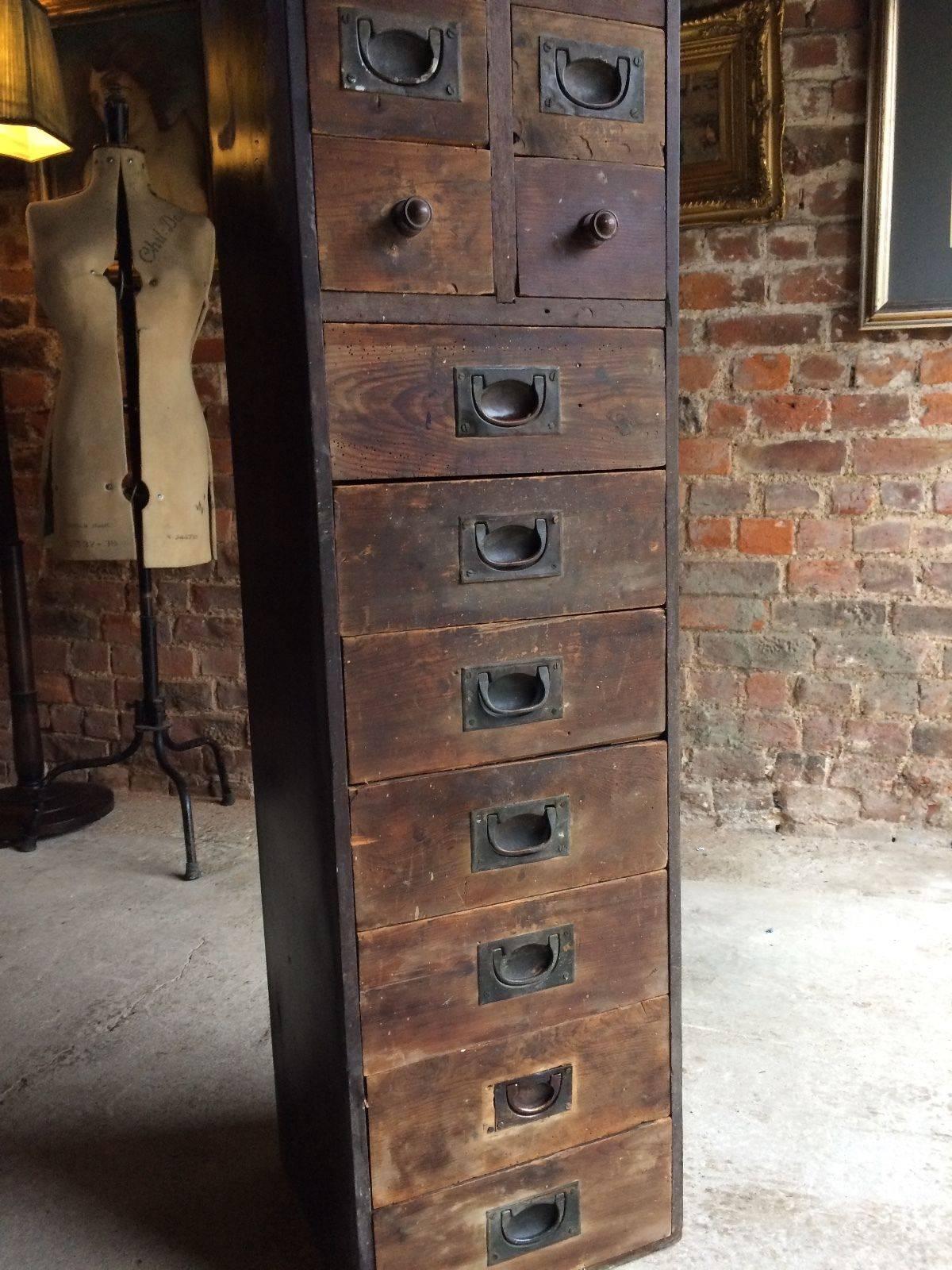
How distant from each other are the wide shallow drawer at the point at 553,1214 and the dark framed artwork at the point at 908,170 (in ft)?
5.79

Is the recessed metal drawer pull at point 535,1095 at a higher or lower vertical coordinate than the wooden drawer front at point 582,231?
lower

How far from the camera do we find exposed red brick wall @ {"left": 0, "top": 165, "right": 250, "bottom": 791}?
9.18ft

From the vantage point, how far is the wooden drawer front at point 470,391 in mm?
1042

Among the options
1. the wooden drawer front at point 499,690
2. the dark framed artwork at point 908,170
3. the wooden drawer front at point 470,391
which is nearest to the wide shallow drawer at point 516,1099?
the wooden drawer front at point 499,690

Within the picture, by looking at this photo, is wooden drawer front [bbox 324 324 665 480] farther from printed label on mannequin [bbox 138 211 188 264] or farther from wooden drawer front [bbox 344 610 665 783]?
printed label on mannequin [bbox 138 211 188 264]

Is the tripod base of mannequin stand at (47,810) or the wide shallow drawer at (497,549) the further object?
the tripod base of mannequin stand at (47,810)

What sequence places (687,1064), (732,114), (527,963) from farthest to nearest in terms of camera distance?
1. (732,114)
2. (687,1064)
3. (527,963)

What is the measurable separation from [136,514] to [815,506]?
61.2 inches

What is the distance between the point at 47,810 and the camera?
2.74 metres

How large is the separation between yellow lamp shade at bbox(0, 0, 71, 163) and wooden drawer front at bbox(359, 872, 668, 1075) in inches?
74.1

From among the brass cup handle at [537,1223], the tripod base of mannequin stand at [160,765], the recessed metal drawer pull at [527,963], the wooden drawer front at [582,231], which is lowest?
the brass cup handle at [537,1223]

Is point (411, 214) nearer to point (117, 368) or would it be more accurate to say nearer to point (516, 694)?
point (516, 694)

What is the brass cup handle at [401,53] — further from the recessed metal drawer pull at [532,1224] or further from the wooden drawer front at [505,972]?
the recessed metal drawer pull at [532,1224]

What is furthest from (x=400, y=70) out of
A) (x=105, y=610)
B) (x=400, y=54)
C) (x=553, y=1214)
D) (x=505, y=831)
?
(x=105, y=610)
